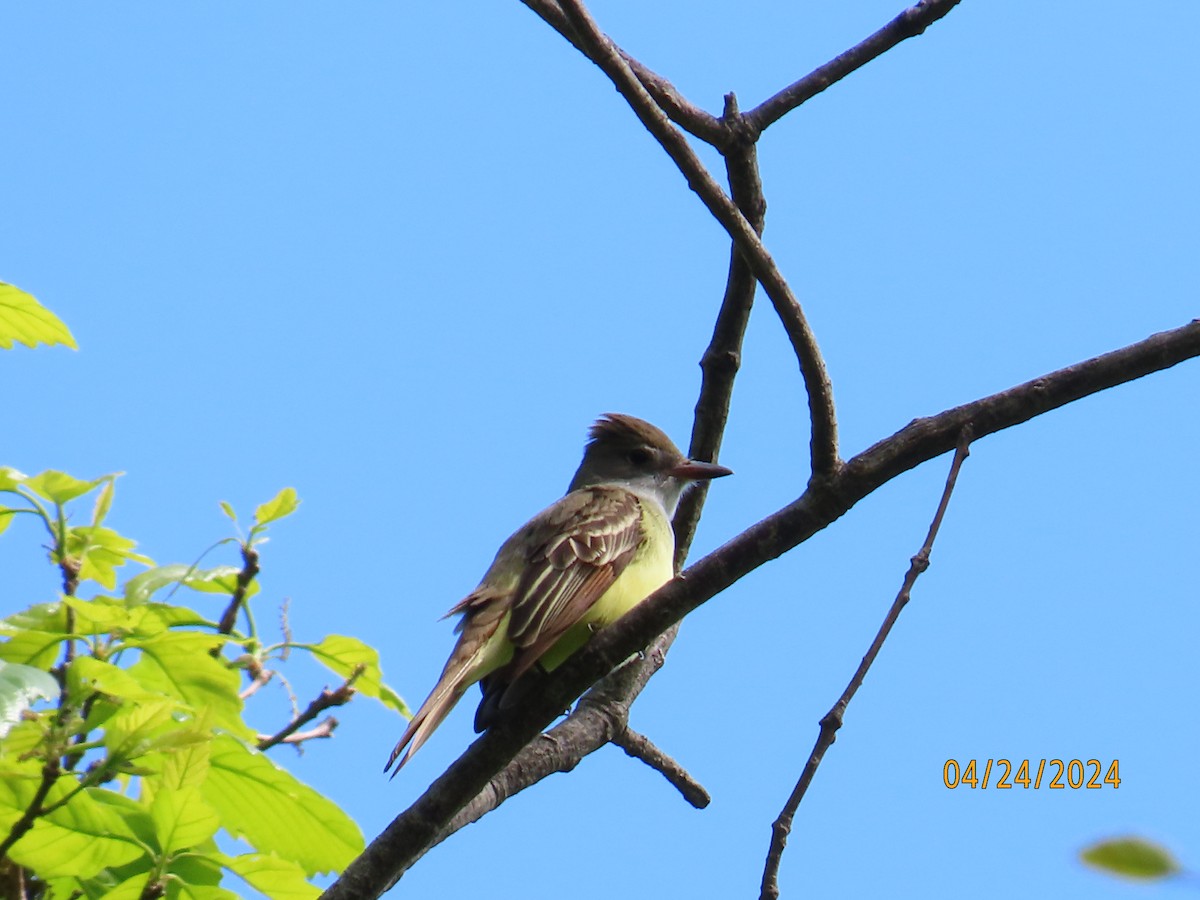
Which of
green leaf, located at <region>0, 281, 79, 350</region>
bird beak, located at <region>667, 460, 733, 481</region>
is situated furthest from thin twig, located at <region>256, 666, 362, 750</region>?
bird beak, located at <region>667, 460, 733, 481</region>

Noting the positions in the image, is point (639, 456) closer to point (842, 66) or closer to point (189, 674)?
point (842, 66)

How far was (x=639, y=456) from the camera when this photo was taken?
6.71 meters

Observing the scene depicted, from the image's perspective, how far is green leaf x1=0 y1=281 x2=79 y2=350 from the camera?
3.54m

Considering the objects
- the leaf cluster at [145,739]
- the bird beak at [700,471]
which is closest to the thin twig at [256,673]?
the leaf cluster at [145,739]

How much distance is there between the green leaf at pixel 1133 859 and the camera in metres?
0.76

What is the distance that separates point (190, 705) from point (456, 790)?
0.74 meters

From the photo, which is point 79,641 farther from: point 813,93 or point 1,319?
point 813,93

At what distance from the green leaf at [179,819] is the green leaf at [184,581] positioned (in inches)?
25.1

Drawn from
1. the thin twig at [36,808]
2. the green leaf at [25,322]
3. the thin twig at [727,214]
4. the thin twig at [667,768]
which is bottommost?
the thin twig at [36,808]

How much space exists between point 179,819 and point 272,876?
0.29 meters

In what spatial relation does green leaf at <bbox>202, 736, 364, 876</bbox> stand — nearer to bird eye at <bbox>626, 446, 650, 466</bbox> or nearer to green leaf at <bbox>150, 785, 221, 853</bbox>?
green leaf at <bbox>150, 785, 221, 853</bbox>

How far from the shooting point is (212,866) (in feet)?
8.95

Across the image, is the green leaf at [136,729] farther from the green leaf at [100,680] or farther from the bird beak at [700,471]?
the bird beak at [700,471]

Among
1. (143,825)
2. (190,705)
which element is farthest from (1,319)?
(143,825)
